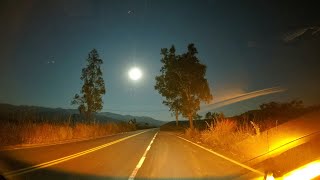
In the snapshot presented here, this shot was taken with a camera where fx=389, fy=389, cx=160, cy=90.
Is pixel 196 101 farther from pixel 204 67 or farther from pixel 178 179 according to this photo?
pixel 178 179

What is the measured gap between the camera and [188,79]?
5681 cm

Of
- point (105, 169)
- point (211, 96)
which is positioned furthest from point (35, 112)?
point (211, 96)

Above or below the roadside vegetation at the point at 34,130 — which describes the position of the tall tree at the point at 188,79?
above

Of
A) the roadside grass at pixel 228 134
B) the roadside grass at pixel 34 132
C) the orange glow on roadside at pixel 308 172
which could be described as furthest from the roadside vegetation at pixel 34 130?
the orange glow on roadside at pixel 308 172

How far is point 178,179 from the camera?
11070 mm

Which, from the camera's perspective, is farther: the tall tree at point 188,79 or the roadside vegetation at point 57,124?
the tall tree at point 188,79

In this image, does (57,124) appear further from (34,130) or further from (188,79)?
(188,79)

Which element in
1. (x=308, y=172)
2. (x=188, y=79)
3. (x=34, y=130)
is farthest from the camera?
(x=188, y=79)

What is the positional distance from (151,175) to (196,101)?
4692 cm

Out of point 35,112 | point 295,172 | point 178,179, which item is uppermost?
point 35,112

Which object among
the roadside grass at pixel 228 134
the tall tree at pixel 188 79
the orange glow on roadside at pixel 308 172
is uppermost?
the tall tree at pixel 188 79

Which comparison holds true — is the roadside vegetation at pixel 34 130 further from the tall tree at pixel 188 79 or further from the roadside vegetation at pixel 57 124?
the tall tree at pixel 188 79

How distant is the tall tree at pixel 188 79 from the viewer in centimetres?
5612

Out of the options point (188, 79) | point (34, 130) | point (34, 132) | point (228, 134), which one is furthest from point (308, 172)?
point (188, 79)
